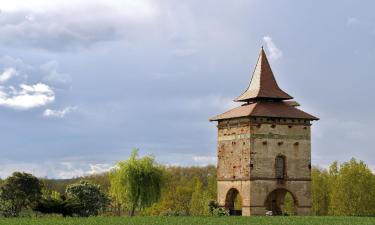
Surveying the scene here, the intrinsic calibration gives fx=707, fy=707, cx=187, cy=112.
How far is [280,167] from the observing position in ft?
185

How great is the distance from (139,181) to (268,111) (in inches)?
602

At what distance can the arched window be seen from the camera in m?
56.2

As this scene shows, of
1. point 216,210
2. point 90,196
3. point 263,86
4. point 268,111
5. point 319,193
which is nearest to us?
point 268,111

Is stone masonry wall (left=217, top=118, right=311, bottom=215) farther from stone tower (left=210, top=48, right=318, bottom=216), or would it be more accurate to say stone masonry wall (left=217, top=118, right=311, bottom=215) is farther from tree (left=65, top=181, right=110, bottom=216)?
tree (left=65, top=181, right=110, bottom=216)

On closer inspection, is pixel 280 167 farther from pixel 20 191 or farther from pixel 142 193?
pixel 20 191

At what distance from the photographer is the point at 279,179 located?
184ft

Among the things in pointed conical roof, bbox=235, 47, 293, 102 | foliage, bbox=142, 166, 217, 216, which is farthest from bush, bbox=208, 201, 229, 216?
foliage, bbox=142, 166, 217, 216

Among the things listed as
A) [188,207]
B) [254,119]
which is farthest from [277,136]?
[188,207]

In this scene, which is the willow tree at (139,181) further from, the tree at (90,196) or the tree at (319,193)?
the tree at (319,193)

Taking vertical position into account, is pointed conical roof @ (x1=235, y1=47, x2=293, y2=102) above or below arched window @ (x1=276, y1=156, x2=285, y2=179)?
above

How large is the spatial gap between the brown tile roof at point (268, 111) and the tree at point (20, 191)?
53.2ft

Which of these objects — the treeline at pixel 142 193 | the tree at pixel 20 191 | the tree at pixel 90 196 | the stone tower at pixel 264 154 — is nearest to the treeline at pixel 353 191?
the treeline at pixel 142 193

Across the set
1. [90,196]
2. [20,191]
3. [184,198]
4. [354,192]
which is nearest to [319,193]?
[354,192]

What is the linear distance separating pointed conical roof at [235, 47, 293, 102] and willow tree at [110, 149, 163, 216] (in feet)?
36.0
